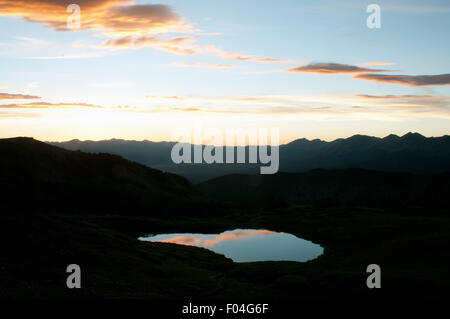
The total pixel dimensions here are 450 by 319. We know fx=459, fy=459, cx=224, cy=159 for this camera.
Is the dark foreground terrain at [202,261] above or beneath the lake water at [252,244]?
above

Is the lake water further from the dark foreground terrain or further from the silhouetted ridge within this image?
the silhouetted ridge

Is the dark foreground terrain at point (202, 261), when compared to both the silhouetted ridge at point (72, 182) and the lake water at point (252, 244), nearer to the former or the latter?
the lake water at point (252, 244)

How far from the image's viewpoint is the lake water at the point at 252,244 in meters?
71.4

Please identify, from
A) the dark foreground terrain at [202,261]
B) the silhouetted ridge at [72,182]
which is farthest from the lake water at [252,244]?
the silhouetted ridge at [72,182]

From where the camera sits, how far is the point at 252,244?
3314 inches

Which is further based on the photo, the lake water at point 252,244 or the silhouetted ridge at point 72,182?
the silhouetted ridge at point 72,182

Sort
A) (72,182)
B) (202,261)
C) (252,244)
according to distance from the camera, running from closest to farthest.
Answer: (202,261) < (252,244) < (72,182)

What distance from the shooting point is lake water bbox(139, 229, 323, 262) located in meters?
71.4

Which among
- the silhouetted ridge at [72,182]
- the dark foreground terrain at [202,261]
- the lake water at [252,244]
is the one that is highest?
the silhouetted ridge at [72,182]

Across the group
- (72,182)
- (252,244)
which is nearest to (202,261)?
(252,244)

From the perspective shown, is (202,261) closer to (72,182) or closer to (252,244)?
(252,244)

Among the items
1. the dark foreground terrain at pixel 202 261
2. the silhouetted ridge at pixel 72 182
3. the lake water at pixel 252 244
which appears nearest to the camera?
the dark foreground terrain at pixel 202 261

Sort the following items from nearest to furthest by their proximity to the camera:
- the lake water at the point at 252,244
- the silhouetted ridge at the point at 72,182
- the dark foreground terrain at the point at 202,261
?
1. the dark foreground terrain at the point at 202,261
2. the lake water at the point at 252,244
3. the silhouetted ridge at the point at 72,182

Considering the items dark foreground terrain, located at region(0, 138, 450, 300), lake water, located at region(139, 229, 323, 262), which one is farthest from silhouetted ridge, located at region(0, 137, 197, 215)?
lake water, located at region(139, 229, 323, 262)
